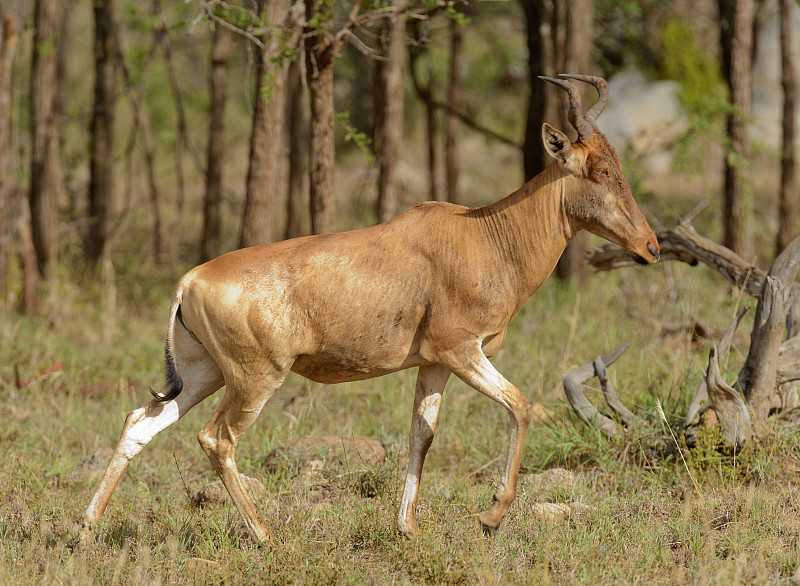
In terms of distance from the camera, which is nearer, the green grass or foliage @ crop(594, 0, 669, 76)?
the green grass

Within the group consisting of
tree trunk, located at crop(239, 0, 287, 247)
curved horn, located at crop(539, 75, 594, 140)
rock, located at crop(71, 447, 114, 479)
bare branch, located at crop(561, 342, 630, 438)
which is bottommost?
rock, located at crop(71, 447, 114, 479)

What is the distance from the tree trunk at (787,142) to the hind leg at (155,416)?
10.3 meters

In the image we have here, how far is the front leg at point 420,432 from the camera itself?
502 centimetres

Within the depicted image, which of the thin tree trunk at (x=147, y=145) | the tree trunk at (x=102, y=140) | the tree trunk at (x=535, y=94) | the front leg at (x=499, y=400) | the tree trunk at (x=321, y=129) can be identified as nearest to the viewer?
the front leg at (x=499, y=400)

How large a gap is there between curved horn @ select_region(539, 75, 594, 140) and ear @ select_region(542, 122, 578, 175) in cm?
14

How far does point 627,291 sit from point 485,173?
15.2 m

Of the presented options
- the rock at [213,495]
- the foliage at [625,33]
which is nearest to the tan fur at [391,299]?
the rock at [213,495]

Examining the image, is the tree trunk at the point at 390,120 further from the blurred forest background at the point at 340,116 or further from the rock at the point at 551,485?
the rock at the point at 551,485

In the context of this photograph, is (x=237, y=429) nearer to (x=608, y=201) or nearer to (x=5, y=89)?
(x=608, y=201)

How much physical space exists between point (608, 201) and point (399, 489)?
2414 mm

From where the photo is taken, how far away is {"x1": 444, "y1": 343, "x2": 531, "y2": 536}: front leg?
468 centimetres

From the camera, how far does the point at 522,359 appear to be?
8.73 meters

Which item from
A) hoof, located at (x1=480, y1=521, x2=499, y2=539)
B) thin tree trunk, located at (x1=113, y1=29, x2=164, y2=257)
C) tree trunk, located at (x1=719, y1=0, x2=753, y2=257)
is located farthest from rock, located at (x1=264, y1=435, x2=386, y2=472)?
thin tree trunk, located at (x1=113, y1=29, x2=164, y2=257)

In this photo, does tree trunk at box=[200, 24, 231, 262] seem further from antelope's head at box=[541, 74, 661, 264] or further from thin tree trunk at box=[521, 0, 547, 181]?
antelope's head at box=[541, 74, 661, 264]
